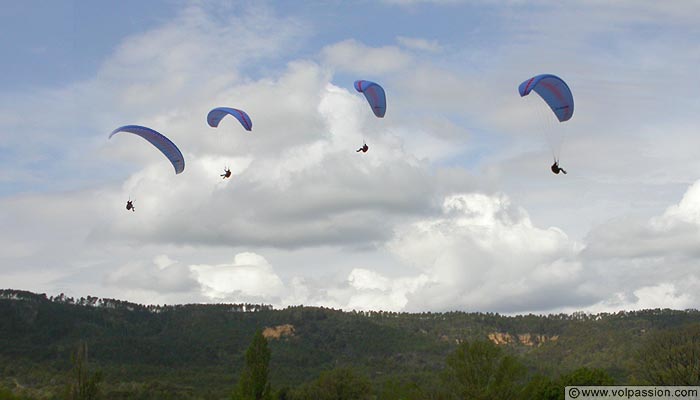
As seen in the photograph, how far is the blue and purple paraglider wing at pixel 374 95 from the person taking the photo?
2074 inches

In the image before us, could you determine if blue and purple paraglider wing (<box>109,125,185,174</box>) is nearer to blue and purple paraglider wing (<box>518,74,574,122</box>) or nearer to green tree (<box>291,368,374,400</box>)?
blue and purple paraglider wing (<box>518,74,574,122</box>)

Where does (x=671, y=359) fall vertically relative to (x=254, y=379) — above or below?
above

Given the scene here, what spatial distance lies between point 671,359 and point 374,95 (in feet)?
170

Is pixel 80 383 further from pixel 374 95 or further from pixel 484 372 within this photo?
pixel 484 372

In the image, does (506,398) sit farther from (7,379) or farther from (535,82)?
(7,379)

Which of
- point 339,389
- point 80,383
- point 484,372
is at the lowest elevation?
point 80,383

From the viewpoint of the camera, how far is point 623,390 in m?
68.4

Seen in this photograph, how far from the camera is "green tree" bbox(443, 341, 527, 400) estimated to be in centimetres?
6881

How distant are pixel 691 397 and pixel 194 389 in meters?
83.6

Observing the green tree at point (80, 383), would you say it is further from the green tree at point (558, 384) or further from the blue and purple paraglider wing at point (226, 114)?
the green tree at point (558, 384)

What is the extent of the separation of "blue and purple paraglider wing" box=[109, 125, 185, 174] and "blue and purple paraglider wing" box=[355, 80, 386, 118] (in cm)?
1347

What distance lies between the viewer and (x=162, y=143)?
53.4 metres

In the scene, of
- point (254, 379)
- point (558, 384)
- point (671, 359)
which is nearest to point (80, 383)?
point (254, 379)

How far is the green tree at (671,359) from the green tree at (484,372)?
21.8 meters
